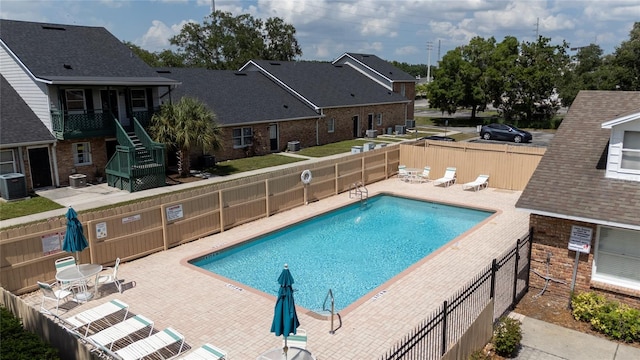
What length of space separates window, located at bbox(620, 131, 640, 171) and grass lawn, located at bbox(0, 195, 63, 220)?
21.5 meters

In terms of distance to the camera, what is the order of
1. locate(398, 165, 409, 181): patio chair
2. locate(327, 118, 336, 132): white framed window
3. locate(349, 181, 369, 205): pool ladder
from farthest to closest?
1. locate(327, 118, 336, 132): white framed window
2. locate(398, 165, 409, 181): patio chair
3. locate(349, 181, 369, 205): pool ladder

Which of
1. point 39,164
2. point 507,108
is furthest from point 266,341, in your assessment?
point 507,108

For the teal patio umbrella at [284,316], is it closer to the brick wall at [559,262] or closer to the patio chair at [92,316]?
the patio chair at [92,316]

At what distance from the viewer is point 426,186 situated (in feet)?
85.5

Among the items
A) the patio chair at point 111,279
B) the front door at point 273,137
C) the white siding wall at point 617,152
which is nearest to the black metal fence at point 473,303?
the white siding wall at point 617,152

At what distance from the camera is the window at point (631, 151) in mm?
12029

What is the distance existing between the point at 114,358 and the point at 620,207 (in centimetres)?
1199

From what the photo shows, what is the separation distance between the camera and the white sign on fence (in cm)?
1186

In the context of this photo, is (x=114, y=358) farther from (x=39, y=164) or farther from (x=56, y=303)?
(x=39, y=164)

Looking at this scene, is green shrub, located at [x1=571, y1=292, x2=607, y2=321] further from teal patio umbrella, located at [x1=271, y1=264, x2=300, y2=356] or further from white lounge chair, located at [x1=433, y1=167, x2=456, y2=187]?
white lounge chair, located at [x1=433, y1=167, x2=456, y2=187]

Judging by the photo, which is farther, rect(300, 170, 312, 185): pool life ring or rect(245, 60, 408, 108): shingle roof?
rect(245, 60, 408, 108): shingle roof

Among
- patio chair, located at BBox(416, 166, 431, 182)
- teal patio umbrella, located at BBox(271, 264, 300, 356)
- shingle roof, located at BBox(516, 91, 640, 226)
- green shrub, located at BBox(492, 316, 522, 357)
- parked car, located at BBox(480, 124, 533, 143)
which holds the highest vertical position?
shingle roof, located at BBox(516, 91, 640, 226)

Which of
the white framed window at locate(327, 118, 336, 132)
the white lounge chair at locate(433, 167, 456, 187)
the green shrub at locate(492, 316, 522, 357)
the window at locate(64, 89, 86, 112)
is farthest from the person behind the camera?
the white framed window at locate(327, 118, 336, 132)

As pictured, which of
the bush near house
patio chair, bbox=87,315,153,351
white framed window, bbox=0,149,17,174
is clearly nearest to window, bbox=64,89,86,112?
white framed window, bbox=0,149,17,174
